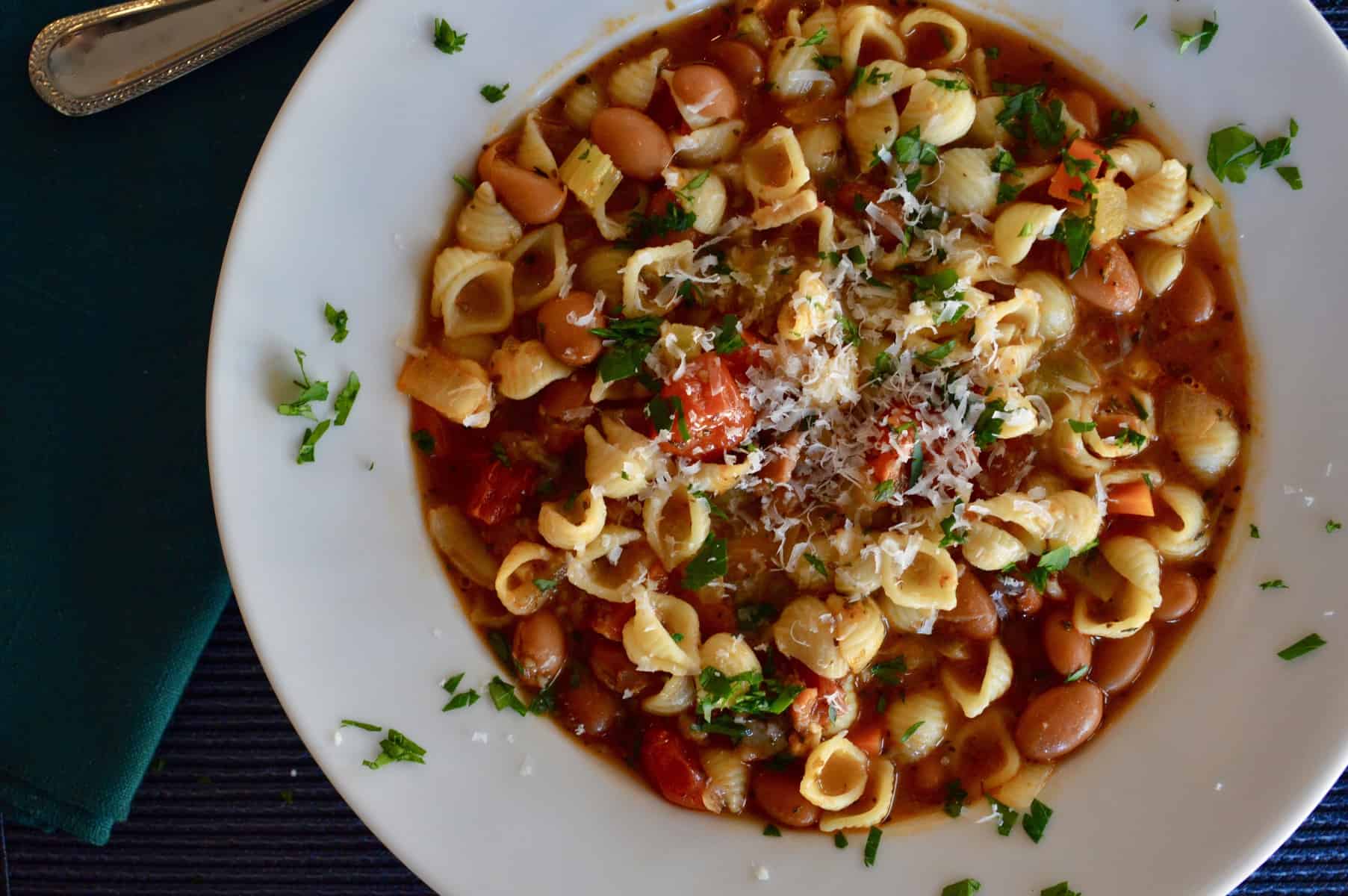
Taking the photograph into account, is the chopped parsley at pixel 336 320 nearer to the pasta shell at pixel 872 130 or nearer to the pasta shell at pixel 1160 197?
the pasta shell at pixel 872 130

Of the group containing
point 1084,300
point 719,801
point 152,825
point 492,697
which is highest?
point 1084,300

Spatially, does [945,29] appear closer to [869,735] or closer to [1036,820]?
[869,735]

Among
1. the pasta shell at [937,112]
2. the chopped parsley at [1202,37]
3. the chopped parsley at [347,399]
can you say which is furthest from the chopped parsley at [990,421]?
the chopped parsley at [347,399]

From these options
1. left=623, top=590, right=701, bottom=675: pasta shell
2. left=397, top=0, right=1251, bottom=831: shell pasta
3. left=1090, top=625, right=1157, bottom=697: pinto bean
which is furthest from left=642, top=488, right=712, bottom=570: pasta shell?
left=1090, top=625, right=1157, bottom=697: pinto bean

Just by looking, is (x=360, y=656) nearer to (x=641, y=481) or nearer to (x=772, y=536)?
(x=641, y=481)

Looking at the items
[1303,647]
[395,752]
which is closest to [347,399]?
[395,752]

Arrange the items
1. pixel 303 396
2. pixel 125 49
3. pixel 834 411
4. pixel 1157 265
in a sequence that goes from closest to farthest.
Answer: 1. pixel 303 396
2. pixel 834 411
3. pixel 1157 265
4. pixel 125 49

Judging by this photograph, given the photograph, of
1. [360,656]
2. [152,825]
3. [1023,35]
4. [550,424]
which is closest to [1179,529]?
[1023,35]
